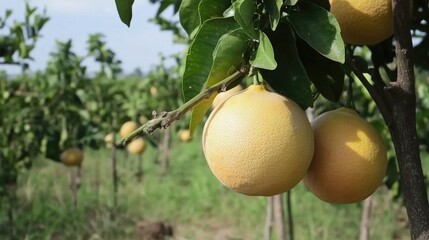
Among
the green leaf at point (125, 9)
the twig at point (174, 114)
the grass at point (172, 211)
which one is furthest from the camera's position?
the grass at point (172, 211)

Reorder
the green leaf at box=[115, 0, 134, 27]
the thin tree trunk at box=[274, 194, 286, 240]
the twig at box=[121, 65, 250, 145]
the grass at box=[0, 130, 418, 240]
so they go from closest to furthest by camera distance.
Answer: the twig at box=[121, 65, 250, 145] → the green leaf at box=[115, 0, 134, 27] → the thin tree trunk at box=[274, 194, 286, 240] → the grass at box=[0, 130, 418, 240]

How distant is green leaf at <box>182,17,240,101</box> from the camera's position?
0.72 metres

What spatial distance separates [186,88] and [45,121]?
2.92 m

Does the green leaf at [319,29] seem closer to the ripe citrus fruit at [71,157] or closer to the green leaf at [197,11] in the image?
the green leaf at [197,11]

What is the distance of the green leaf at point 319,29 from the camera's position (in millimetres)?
671

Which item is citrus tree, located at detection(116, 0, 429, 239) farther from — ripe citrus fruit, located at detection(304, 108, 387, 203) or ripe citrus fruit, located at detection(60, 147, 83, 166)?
ripe citrus fruit, located at detection(60, 147, 83, 166)

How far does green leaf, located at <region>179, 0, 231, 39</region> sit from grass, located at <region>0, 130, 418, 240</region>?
3.18 m

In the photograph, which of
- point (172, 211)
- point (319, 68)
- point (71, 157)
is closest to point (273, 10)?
point (319, 68)

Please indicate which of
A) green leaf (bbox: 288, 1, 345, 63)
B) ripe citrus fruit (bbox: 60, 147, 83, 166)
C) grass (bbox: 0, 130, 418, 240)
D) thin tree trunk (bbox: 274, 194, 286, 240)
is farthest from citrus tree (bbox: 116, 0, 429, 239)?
grass (bbox: 0, 130, 418, 240)

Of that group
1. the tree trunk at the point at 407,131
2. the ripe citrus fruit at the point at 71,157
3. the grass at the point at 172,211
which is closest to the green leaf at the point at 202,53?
the tree trunk at the point at 407,131

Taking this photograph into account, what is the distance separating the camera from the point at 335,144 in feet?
2.40

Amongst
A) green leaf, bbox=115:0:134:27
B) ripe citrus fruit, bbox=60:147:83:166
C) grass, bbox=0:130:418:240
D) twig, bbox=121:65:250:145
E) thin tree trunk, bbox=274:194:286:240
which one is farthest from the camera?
grass, bbox=0:130:418:240

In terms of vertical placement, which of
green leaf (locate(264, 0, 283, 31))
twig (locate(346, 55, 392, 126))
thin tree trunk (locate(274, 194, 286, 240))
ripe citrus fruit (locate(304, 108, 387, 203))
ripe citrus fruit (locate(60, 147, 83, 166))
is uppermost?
green leaf (locate(264, 0, 283, 31))

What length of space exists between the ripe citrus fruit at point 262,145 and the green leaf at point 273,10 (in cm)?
9
